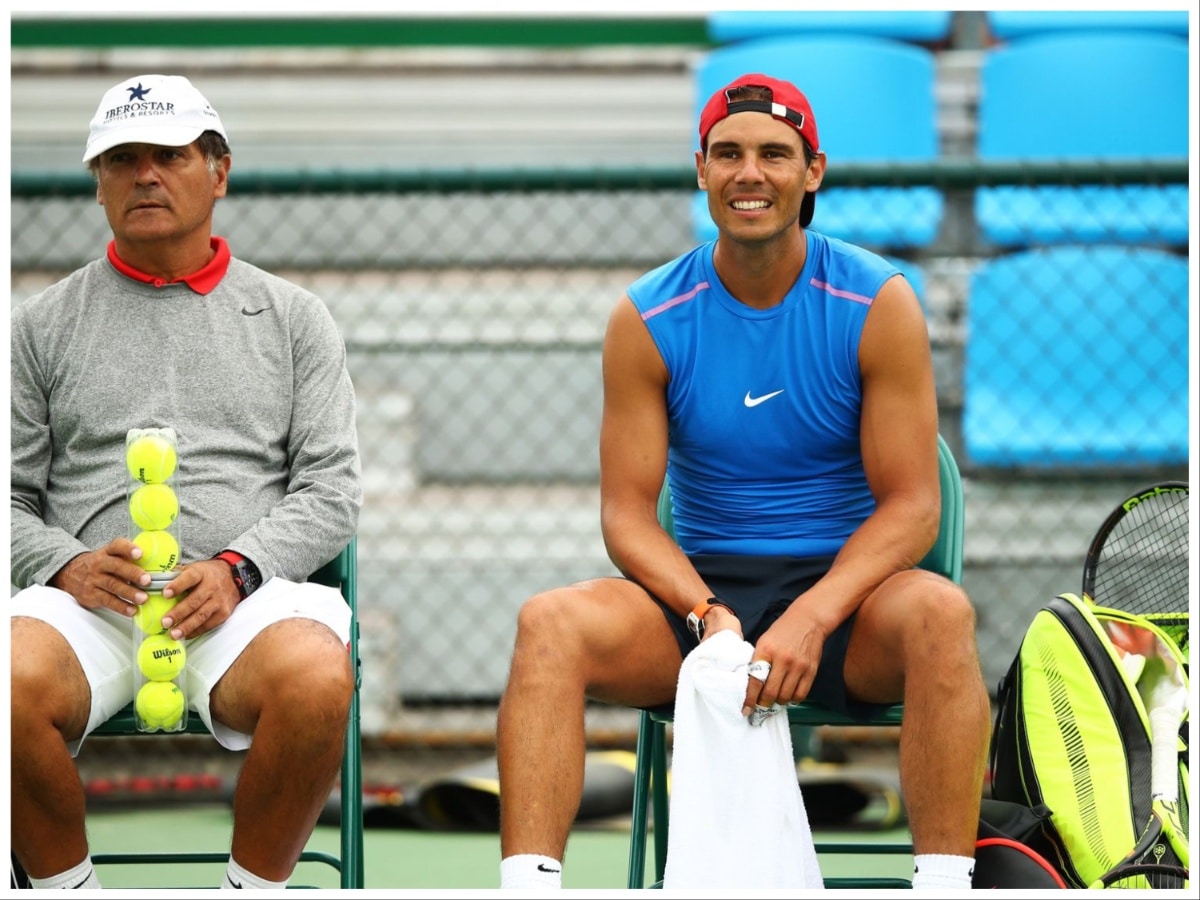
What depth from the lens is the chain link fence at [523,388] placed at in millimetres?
5094

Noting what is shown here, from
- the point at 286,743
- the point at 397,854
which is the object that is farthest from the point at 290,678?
the point at 397,854

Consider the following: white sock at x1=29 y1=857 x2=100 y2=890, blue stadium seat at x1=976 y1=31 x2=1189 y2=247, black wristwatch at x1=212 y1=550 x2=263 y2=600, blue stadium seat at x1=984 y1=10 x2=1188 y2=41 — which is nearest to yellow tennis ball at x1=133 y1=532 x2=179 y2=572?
black wristwatch at x1=212 y1=550 x2=263 y2=600

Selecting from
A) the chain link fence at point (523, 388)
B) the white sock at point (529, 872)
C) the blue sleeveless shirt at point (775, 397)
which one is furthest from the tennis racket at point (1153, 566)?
the chain link fence at point (523, 388)

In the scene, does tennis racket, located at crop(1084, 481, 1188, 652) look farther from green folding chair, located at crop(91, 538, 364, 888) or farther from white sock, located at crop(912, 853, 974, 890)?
green folding chair, located at crop(91, 538, 364, 888)

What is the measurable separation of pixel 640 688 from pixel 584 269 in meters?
3.31

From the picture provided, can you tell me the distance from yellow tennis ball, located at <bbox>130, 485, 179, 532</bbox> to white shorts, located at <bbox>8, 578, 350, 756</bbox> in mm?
187

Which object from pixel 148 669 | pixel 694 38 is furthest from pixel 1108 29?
pixel 148 669

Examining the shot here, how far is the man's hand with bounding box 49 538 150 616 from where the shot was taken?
7.96 ft

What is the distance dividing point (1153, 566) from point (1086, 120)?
2.94 metres

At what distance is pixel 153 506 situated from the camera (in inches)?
94.7

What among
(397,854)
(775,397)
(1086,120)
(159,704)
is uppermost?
(1086,120)

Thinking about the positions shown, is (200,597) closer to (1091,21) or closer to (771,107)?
(771,107)

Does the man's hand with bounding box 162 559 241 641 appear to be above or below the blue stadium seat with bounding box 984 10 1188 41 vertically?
below

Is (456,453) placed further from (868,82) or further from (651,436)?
(651,436)
